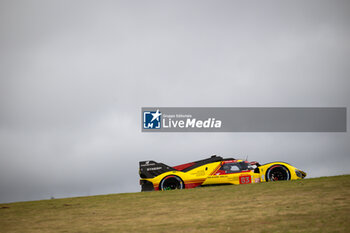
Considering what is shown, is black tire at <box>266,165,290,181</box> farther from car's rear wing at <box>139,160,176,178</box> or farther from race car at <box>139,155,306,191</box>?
car's rear wing at <box>139,160,176,178</box>

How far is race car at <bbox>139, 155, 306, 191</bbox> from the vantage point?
19.6m

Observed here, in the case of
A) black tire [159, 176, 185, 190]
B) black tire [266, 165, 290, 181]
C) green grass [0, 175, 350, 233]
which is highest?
black tire [266, 165, 290, 181]

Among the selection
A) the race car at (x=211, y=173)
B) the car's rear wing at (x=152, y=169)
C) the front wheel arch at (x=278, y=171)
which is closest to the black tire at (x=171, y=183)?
the race car at (x=211, y=173)

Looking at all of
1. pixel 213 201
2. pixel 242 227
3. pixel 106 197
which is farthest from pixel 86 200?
pixel 242 227

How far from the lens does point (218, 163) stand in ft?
66.2

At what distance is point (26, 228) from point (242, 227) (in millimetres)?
8140

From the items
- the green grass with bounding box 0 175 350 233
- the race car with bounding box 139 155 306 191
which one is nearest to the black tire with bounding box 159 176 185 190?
the race car with bounding box 139 155 306 191

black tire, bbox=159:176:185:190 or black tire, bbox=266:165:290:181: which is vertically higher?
black tire, bbox=266:165:290:181

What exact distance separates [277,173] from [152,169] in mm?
7246

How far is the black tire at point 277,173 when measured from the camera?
19.4 meters

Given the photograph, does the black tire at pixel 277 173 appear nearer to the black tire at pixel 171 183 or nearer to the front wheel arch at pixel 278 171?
the front wheel arch at pixel 278 171

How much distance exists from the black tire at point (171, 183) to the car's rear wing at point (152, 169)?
544 millimetres

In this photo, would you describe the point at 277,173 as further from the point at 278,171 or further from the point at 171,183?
the point at 171,183

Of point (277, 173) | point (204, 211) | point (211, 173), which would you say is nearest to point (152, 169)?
point (211, 173)
